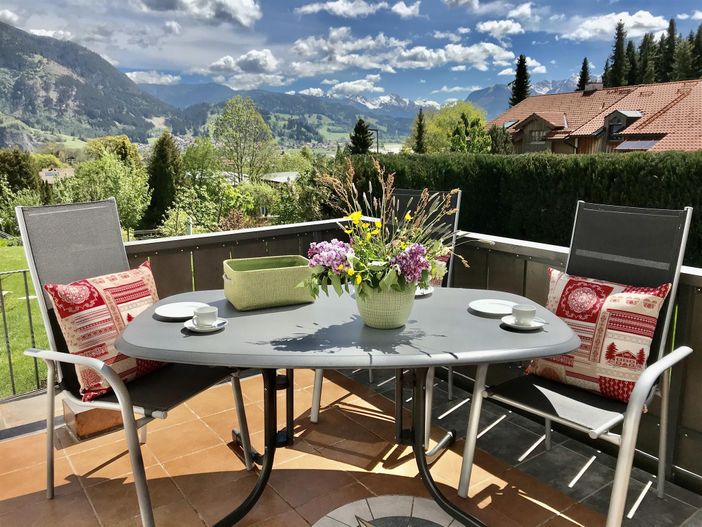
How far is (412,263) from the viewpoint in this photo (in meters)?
1.65

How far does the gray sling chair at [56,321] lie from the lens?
1.84 metres

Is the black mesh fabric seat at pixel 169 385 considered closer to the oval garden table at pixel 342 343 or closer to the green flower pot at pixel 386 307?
the oval garden table at pixel 342 343

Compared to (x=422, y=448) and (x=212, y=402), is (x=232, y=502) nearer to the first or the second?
(x=422, y=448)

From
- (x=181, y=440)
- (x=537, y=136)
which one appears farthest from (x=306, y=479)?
(x=537, y=136)

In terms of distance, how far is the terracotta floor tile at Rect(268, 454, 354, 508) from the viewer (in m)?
2.13

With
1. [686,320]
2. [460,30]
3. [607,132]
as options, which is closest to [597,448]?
[686,320]

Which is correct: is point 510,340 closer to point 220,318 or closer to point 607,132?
point 220,318

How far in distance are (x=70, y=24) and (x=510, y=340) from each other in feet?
555

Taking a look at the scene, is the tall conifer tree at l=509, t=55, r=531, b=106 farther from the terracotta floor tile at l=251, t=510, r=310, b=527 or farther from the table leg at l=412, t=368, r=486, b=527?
the terracotta floor tile at l=251, t=510, r=310, b=527

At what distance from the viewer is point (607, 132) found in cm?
2975

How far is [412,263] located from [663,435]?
1.22m

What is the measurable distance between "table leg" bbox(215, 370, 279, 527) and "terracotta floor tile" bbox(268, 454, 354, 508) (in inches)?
6.7

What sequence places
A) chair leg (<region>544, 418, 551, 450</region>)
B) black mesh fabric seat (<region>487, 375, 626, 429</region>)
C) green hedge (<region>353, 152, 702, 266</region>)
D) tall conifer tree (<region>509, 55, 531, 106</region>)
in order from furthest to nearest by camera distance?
tall conifer tree (<region>509, 55, 531, 106</region>) → green hedge (<region>353, 152, 702, 266</region>) → chair leg (<region>544, 418, 551, 450</region>) → black mesh fabric seat (<region>487, 375, 626, 429</region>)

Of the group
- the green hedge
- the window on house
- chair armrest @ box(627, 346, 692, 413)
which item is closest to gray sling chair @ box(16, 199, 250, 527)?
chair armrest @ box(627, 346, 692, 413)
